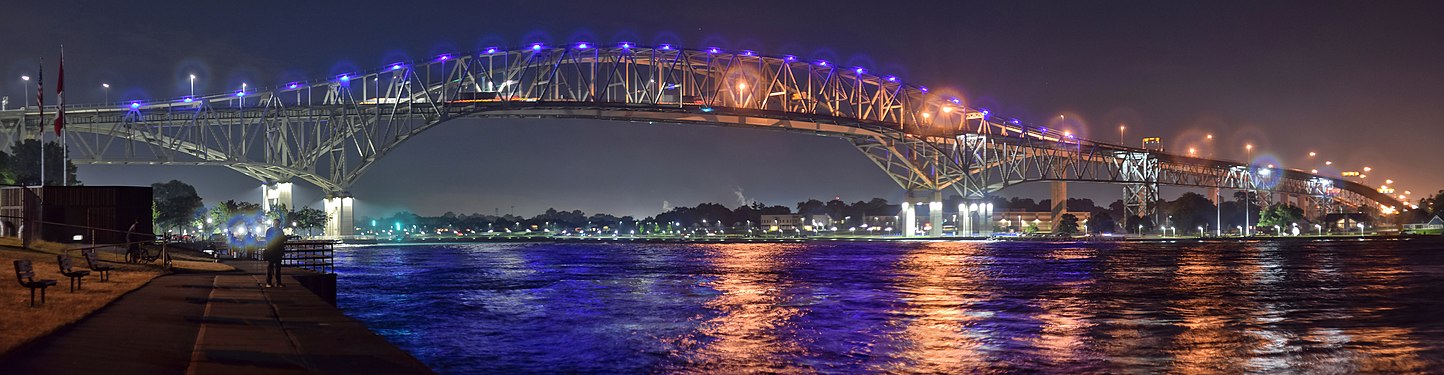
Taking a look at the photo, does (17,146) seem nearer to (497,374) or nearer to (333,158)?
(333,158)

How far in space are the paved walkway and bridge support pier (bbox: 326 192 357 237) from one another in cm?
8376

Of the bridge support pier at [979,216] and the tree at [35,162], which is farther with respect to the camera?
the bridge support pier at [979,216]

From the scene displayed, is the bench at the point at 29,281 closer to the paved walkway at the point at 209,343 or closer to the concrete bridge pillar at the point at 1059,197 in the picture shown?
the paved walkway at the point at 209,343

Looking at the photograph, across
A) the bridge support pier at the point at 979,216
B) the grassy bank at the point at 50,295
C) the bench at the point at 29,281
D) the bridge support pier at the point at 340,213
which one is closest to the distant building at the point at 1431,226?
the bridge support pier at the point at 979,216

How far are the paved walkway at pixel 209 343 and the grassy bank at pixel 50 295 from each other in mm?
263

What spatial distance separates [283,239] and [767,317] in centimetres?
1208

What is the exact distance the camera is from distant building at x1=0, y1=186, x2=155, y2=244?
39.8 metres

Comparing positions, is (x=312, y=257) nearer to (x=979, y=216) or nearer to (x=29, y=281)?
(x=29, y=281)

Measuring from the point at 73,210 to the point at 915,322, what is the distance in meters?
32.9

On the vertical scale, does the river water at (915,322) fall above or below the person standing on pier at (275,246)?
below

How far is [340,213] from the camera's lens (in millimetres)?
104938

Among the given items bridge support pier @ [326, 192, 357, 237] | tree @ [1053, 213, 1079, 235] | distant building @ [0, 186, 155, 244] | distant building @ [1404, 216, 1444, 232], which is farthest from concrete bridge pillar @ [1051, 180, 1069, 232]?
distant building @ [0, 186, 155, 244]

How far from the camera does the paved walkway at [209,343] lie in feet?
41.3

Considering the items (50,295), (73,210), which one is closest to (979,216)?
(73,210)
